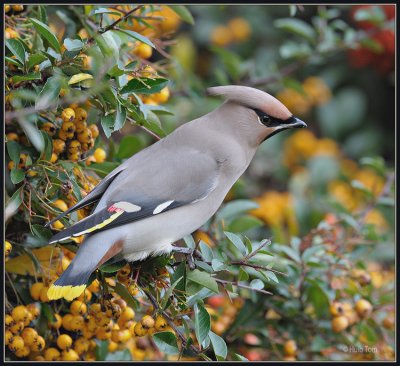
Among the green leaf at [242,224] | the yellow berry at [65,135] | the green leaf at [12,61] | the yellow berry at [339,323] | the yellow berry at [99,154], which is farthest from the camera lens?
the green leaf at [242,224]

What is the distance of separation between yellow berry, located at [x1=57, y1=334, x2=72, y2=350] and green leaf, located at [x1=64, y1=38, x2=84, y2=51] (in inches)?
29.9

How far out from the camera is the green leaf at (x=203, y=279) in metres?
1.86

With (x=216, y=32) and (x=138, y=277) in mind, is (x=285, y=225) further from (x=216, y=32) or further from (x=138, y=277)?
(x=138, y=277)

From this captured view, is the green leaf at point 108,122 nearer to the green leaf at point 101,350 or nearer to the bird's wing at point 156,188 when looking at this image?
the bird's wing at point 156,188

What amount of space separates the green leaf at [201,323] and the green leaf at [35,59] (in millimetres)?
720

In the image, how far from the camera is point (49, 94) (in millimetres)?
1757

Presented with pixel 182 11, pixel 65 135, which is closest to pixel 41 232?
pixel 65 135

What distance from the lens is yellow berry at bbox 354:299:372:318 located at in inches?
97.3

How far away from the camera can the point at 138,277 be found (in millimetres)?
1945

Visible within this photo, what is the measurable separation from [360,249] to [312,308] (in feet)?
1.10

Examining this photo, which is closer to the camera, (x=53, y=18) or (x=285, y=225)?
(x=53, y=18)

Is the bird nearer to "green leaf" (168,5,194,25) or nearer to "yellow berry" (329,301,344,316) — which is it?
"green leaf" (168,5,194,25)

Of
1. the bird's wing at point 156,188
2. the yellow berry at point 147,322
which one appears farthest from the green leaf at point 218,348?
the bird's wing at point 156,188

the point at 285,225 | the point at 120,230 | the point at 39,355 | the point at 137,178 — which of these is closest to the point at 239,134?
the point at 137,178
